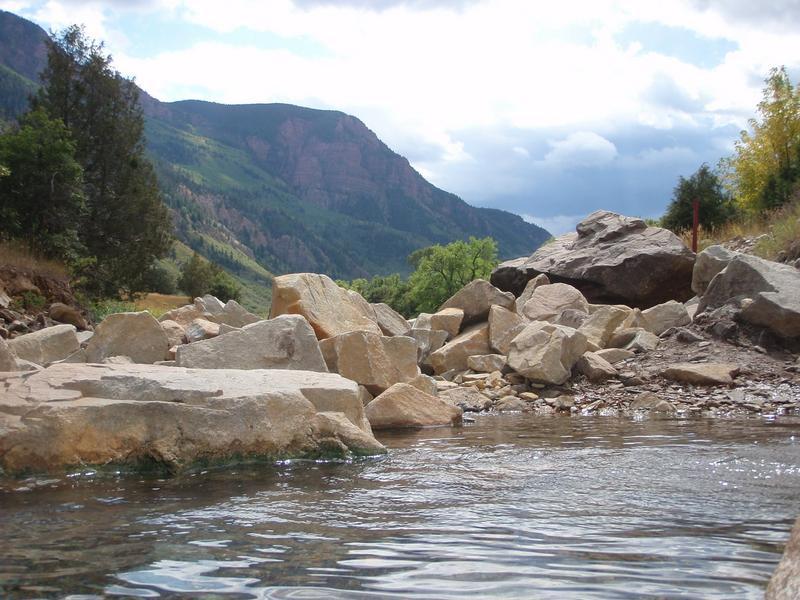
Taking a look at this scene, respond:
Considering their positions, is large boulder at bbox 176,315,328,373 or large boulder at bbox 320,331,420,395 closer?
large boulder at bbox 176,315,328,373

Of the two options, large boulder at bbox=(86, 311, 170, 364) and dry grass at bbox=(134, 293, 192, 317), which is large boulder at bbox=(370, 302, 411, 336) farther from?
dry grass at bbox=(134, 293, 192, 317)

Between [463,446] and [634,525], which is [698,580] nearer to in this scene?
[634,525]

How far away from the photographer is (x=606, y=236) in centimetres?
2353

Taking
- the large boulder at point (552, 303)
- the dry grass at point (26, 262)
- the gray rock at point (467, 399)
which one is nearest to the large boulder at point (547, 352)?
the gray rock at point (467, 399)

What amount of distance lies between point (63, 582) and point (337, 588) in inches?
47.7

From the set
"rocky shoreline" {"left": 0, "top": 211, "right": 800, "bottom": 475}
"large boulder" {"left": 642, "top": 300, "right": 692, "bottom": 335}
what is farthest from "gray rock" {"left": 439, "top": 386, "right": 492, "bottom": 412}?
"large boulder" {"left": 642, "top": 300, "right": 692, "bottom": 335}

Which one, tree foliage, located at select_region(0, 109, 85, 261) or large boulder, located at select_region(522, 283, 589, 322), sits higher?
tree foliage, located at select_region(0, 109, 85, 261)

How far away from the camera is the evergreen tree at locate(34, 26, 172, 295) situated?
3484 centimetres

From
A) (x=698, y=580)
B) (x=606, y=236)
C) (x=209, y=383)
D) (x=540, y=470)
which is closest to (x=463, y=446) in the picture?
(x=540, y=470)

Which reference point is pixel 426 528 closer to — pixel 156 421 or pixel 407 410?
pixel 156 421

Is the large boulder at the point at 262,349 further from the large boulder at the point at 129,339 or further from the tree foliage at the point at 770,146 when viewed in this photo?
the tree foliage at the point at 770,146

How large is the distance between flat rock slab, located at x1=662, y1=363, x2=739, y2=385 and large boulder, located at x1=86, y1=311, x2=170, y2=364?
848 cm

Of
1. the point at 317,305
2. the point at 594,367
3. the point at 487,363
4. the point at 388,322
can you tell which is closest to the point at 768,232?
the point at 594,367

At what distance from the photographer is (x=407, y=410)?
9.92m
